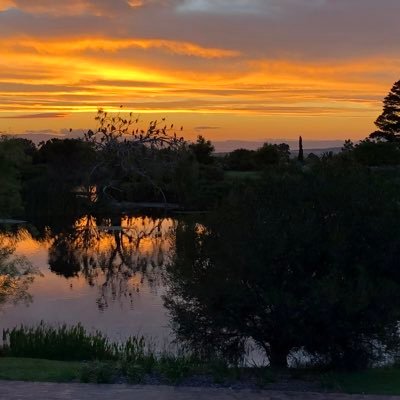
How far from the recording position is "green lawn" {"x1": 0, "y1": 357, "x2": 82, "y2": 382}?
966cm

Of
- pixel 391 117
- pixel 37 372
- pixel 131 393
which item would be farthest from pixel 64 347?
pixel 391 117

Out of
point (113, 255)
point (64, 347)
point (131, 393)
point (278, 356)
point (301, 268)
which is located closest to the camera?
point (131, 393)

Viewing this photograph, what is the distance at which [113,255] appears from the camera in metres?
35.9

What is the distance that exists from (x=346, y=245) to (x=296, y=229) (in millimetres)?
810

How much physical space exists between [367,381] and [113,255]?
1049 inches

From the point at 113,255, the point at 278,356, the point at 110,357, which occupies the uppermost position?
the point at 278,356

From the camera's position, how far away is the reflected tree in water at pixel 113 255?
27.2 meters

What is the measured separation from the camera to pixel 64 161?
7319cm

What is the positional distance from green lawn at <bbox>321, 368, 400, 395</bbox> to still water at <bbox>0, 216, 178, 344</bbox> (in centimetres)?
375

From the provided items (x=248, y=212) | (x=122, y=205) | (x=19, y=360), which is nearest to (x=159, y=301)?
(x=19, y=360)

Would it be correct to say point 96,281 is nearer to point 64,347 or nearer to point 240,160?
point 64,347

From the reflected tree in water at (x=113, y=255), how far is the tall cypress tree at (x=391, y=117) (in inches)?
1331

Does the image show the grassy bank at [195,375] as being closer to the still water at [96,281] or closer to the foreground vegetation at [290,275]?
the foreground vegetation at [290,275]

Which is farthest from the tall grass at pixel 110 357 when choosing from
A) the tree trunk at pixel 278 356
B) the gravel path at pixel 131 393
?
the tree trunk at pixel 278 356
